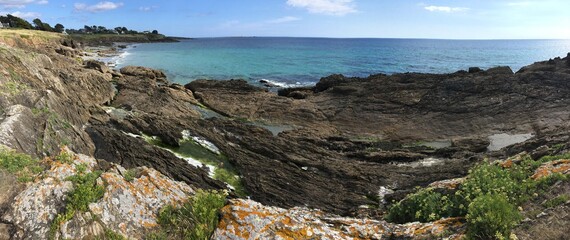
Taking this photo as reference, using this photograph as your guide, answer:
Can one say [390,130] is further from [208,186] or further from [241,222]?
[241,222]

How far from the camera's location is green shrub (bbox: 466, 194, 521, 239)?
5895 millimetres

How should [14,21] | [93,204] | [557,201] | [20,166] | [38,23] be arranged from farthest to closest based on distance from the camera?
[38,23] → [14,21] → [20,166] → [93,204] → [557,201]

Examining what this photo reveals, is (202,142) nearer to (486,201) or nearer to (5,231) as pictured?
(5,231)

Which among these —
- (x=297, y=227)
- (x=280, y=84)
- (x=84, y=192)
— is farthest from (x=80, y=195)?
(x=280, y=84)

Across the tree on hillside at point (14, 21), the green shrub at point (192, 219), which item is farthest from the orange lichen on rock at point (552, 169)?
the tree on hillside at point (14, 21)

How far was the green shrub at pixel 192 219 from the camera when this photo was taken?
21.7ft

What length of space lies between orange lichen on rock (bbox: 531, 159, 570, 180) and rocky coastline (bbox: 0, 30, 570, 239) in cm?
75

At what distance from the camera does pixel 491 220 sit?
19.4 feet

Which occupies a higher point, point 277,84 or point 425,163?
point 277,84

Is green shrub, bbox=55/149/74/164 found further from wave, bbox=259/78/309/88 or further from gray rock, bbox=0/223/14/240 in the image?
wave, bbox=259/78/309/88

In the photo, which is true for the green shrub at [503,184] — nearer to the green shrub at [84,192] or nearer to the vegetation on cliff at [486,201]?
the vegetation on cliff at [486,201]

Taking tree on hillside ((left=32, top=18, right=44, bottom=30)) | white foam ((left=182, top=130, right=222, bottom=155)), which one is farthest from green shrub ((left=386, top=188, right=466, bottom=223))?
tree on hillside ((left=32, top=18, right=44, bottom=30))

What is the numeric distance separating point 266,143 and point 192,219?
1813 centimetres

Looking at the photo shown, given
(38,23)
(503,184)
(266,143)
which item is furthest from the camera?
(38,23)
